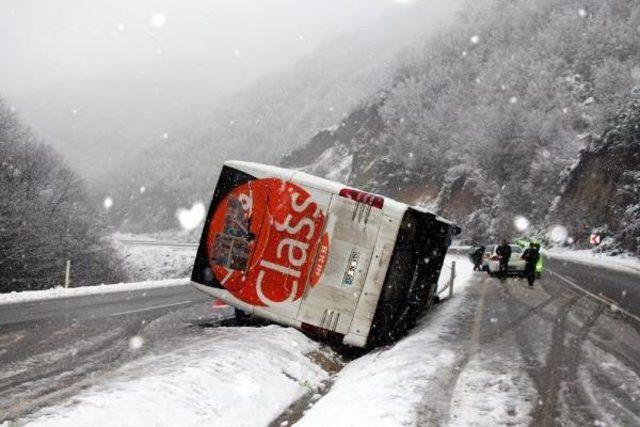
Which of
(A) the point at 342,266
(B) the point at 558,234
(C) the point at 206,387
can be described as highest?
(B) the point at 558,234

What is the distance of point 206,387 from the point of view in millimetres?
6156

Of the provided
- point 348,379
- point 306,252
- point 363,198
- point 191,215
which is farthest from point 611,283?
point 191,215

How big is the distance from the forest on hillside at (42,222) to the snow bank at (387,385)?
77.2 ft

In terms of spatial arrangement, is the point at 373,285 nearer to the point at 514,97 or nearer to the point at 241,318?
the point at 241,318

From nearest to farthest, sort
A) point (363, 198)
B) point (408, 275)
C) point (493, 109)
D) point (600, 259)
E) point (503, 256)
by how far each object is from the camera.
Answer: point (363, 198)
point (408, 275)
point (503, 256)
point (600, 259)
point (493, 109)

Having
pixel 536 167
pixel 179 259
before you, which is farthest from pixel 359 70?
pixel 179 259

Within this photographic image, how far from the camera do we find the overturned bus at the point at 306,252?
8734 mm

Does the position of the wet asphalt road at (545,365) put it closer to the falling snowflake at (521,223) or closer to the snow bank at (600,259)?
the snow bank at (600,259)

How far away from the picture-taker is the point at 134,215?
366ft

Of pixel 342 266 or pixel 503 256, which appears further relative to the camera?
pixel 503 256

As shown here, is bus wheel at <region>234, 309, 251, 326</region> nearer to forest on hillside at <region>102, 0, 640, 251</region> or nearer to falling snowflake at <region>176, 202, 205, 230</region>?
forest on hillside at <region>102, 0, 640, 251</region>

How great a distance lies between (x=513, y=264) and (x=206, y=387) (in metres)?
18.7

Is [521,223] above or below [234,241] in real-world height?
above

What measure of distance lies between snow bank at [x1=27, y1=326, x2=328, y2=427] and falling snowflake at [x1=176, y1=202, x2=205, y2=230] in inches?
3506
